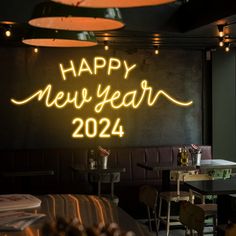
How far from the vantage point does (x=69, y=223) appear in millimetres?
1795

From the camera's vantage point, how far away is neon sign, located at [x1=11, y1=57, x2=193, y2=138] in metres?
8.66

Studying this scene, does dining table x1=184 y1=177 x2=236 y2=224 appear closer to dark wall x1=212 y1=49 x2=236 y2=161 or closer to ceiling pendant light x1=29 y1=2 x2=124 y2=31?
ceiling pendant light x1=29 y1=2 x2=124 y2=31

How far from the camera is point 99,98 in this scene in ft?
29.0

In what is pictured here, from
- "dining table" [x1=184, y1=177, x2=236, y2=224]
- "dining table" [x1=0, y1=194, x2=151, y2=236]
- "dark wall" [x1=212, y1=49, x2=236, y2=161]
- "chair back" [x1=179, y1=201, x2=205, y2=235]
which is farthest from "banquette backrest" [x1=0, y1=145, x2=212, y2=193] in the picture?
"dining table" [x1=0, y1=194, x2=151, y2=236]

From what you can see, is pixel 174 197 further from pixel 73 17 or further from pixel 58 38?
pixel 73 17

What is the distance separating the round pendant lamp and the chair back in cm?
128

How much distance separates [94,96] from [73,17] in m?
6.45

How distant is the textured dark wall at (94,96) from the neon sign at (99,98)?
0.05 m

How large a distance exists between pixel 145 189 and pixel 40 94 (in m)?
4.70

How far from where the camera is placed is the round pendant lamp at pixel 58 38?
2.94 metres

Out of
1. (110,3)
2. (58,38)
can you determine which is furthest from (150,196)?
(110,3)

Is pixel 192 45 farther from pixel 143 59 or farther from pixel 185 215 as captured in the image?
pixel 185 215

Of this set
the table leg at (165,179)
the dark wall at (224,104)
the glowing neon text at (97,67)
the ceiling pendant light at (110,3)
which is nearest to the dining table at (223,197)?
the table leg at (165,179)

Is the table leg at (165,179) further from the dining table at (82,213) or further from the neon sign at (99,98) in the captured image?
the dining table at (82,213)
